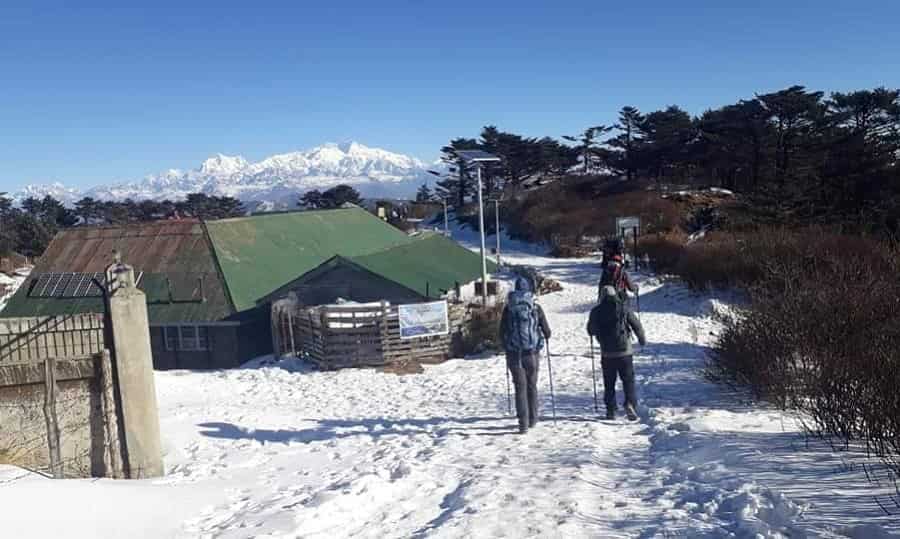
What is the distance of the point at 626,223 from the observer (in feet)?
91.6

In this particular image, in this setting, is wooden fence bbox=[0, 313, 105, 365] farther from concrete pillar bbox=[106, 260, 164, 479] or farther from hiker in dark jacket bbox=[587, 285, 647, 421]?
hiker in dark jacket bbox=[587, 285, 647, 421]

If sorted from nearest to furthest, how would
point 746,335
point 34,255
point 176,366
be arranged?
point 746,335 < point 176,366 < point 34,255

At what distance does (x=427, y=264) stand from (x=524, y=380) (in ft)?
48.4

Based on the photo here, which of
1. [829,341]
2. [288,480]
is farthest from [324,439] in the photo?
[829,341]

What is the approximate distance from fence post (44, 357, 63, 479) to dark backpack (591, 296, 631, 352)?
797 centimetres

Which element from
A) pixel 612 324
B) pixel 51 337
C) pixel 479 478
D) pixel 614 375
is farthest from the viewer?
pixel 51 337

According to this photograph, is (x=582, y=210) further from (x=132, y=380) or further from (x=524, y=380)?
(x=524, y=380)

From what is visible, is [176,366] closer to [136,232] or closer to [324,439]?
[136,232]

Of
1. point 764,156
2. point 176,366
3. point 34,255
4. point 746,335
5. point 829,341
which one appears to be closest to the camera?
point 829,341

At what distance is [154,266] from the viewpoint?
24281mm

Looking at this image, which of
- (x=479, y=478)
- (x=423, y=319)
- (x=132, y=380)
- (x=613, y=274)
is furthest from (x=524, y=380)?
(x=423, y=319)

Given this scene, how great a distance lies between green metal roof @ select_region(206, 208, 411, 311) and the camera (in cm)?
2355

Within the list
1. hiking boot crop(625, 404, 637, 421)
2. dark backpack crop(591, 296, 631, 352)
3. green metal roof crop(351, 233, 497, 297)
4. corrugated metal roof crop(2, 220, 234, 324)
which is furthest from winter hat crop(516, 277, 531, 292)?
corrugated metal roof crop(2, 220, 234, 324)

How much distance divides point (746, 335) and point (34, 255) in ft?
205
